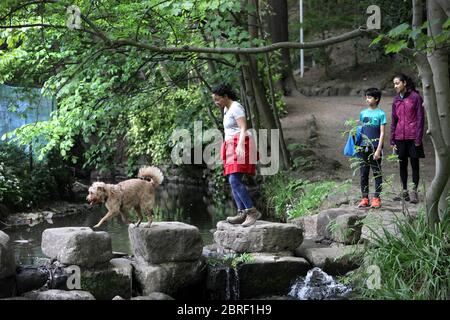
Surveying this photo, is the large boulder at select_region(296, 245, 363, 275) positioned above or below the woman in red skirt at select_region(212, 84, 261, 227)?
below

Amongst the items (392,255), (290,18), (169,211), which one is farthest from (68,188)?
(290,18)

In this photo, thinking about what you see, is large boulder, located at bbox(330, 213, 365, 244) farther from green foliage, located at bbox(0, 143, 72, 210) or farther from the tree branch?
green foliage, located at bbox(0, 143, 72, 210)

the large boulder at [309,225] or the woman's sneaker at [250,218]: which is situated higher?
the woman's sneaker at [250,218]

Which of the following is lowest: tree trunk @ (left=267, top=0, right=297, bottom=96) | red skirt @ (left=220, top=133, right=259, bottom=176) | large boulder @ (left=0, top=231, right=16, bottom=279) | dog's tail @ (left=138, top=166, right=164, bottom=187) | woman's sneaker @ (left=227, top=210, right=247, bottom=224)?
large boulder @ (left=0, top=231, right=16, bottom=279)

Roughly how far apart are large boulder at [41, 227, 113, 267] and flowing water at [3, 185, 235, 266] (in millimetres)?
1178

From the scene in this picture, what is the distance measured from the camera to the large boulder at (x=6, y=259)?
6898 millimetres

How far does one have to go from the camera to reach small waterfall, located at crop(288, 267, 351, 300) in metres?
7.55

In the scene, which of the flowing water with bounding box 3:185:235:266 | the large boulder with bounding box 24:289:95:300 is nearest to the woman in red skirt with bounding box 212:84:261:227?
the large boulder with bounding box 24:289:95:300

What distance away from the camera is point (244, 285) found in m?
7.78

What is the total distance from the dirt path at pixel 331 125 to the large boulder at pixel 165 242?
598cm

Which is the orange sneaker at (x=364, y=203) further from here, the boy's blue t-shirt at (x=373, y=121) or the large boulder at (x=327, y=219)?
the boy's blue t-shirt at (x=373, y=121)

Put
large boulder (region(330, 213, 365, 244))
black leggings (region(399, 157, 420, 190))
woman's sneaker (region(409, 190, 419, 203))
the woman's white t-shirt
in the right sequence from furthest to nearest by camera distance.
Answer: black leggings (region(399, 157, 420, 190)), woman's sneaker (region(409, 190, 419, 203)), large boulder (region(330, 213, 365, 244)), the woman's white t-shirt

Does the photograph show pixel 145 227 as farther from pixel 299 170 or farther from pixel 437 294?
pixel 299 170

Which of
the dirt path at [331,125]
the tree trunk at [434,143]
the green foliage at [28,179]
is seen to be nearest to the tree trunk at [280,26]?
the dirt path at [331,125]
